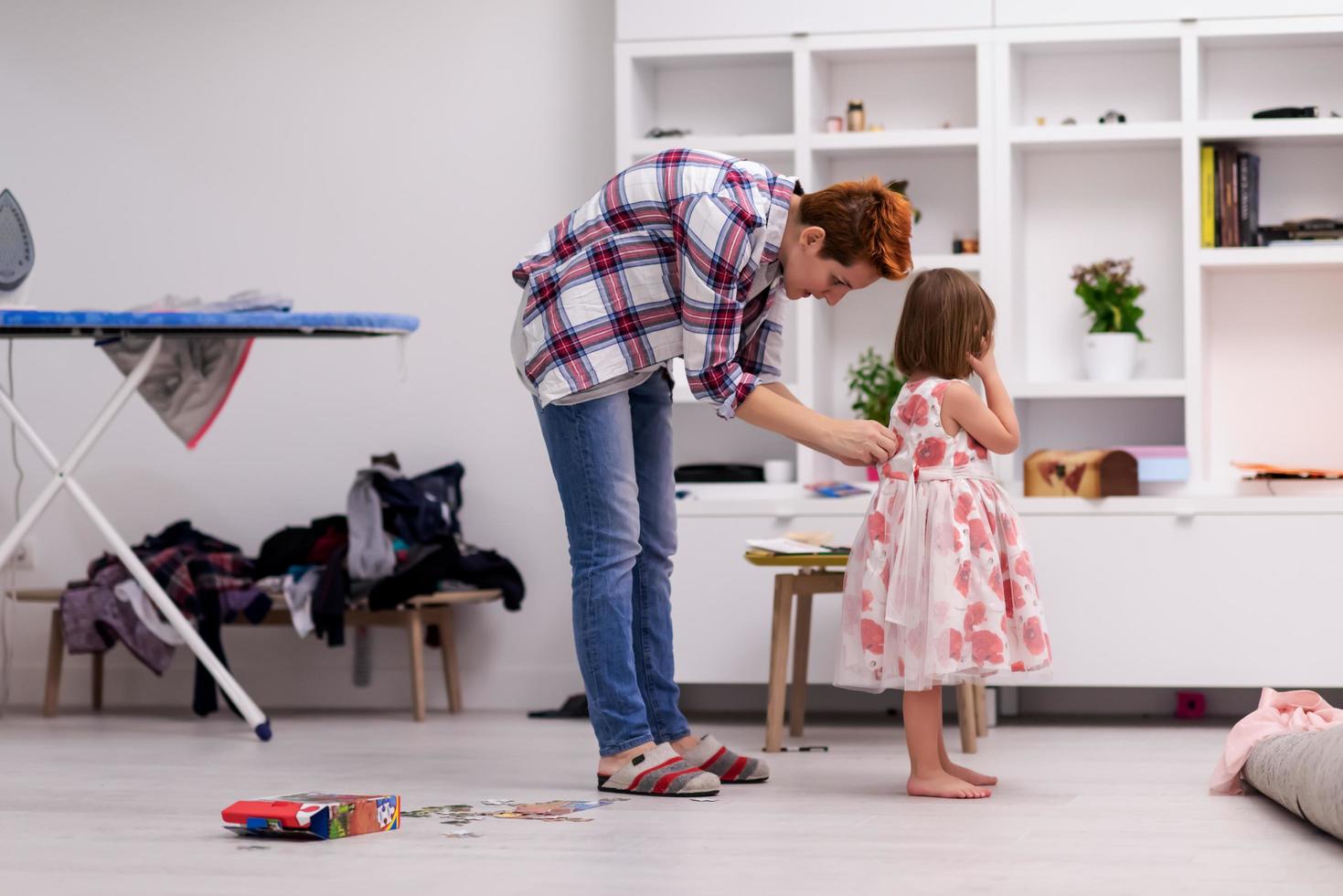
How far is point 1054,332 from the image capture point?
13.4 feet

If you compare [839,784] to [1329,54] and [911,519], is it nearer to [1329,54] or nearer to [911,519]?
[911,519]

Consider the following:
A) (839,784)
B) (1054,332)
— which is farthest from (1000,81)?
(839,784)

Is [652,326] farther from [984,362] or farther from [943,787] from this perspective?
[943,787]

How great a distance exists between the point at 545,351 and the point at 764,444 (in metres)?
1.72

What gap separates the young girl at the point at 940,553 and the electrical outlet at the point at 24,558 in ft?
9.08

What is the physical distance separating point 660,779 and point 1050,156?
2.25 m

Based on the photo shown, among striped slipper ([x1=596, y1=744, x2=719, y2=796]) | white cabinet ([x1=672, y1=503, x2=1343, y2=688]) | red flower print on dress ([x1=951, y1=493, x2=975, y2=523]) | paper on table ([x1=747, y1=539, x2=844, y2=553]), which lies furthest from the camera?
white cabinet ([x1=672, y1=503, x2=1343, y2=688])

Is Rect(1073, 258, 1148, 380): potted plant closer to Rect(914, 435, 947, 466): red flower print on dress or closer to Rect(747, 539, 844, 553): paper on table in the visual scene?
Rect(747, 539, 844, 553): paper on table

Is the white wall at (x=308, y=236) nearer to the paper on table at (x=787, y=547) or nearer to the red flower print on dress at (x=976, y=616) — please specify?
the paper on table at (x=787, y=547)

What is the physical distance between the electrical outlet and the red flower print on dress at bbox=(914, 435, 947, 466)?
9.49 feet

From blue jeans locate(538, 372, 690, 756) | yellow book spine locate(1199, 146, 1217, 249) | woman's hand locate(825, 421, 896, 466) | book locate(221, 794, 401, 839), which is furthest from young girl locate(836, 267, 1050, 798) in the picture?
yellow book spine locate(1199, 146, 1217, 249)

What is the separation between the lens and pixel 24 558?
14.9 feet

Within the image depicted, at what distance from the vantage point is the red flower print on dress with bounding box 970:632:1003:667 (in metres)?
2.57

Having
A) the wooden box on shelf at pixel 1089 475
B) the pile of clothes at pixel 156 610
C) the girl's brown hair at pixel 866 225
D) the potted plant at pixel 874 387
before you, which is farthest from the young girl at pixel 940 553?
the pile of clothes at pixel 156 610
